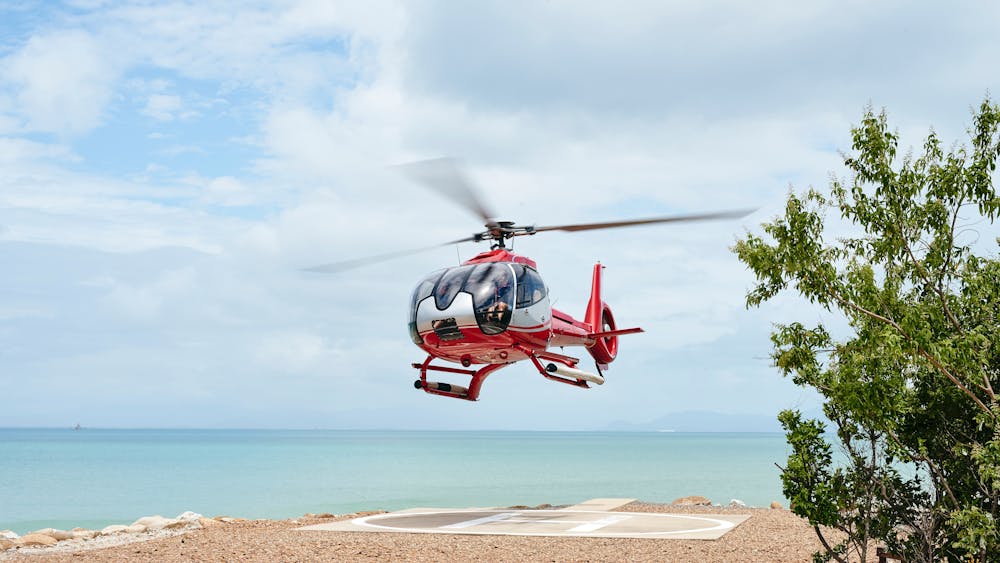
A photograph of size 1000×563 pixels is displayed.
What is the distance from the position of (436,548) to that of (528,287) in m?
4.30

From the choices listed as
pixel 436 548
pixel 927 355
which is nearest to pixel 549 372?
pixel 436 548

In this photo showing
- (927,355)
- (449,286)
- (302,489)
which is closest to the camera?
(927,355)

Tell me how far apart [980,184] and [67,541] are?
58.7 ft

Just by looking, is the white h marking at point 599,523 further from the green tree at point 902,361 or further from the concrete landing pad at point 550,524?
the green tree at point 902,361

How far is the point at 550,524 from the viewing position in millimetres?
16875

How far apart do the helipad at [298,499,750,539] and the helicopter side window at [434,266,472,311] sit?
4.41m

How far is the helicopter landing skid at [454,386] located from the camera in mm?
15406

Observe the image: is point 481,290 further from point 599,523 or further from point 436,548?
point 599,523

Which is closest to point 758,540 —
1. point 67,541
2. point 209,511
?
point 67,541

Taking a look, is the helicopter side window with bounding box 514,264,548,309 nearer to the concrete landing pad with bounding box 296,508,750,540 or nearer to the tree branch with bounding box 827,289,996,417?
the concrete landing pad with bounding box 296,508,750,540

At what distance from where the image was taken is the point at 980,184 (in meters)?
8.80

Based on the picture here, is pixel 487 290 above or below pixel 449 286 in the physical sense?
below

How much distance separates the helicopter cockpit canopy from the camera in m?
13.7

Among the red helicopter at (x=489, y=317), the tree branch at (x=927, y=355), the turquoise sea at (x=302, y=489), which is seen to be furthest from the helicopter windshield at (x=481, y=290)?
the turquoise sea at (x=302, y=489)
